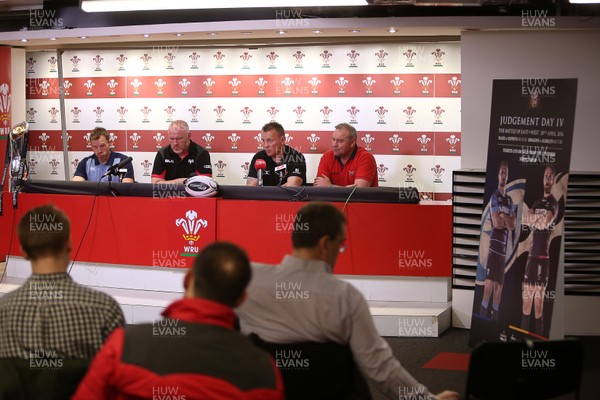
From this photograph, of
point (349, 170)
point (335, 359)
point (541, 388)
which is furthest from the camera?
point (349, 170)

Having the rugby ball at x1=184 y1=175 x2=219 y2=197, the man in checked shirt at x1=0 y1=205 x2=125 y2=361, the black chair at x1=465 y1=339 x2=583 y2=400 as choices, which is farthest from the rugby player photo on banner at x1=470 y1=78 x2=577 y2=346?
the man in checked shirt at x1=0 y1=205 x2=125 y2=361

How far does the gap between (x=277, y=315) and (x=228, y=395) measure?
732mm

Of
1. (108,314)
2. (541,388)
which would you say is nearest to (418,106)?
(541,388)

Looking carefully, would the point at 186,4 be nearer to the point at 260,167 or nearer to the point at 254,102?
the point at 254,102

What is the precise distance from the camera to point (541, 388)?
10.9 feet

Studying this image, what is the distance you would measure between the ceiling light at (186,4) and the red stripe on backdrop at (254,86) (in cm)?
114

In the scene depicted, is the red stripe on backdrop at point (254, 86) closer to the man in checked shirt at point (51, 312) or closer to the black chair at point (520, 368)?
the black chair at point (520, 368)

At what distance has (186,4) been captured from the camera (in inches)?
316

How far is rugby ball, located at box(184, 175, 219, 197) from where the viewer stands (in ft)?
22.2

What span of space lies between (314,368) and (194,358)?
715mm

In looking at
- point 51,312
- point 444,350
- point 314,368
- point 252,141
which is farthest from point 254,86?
point 51,312

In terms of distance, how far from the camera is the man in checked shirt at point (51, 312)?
260cm

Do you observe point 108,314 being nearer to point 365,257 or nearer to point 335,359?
point 335,359

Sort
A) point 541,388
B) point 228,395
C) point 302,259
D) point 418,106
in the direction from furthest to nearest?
point 418,106 → point 541,388 → point 302,259 → point 228,395
